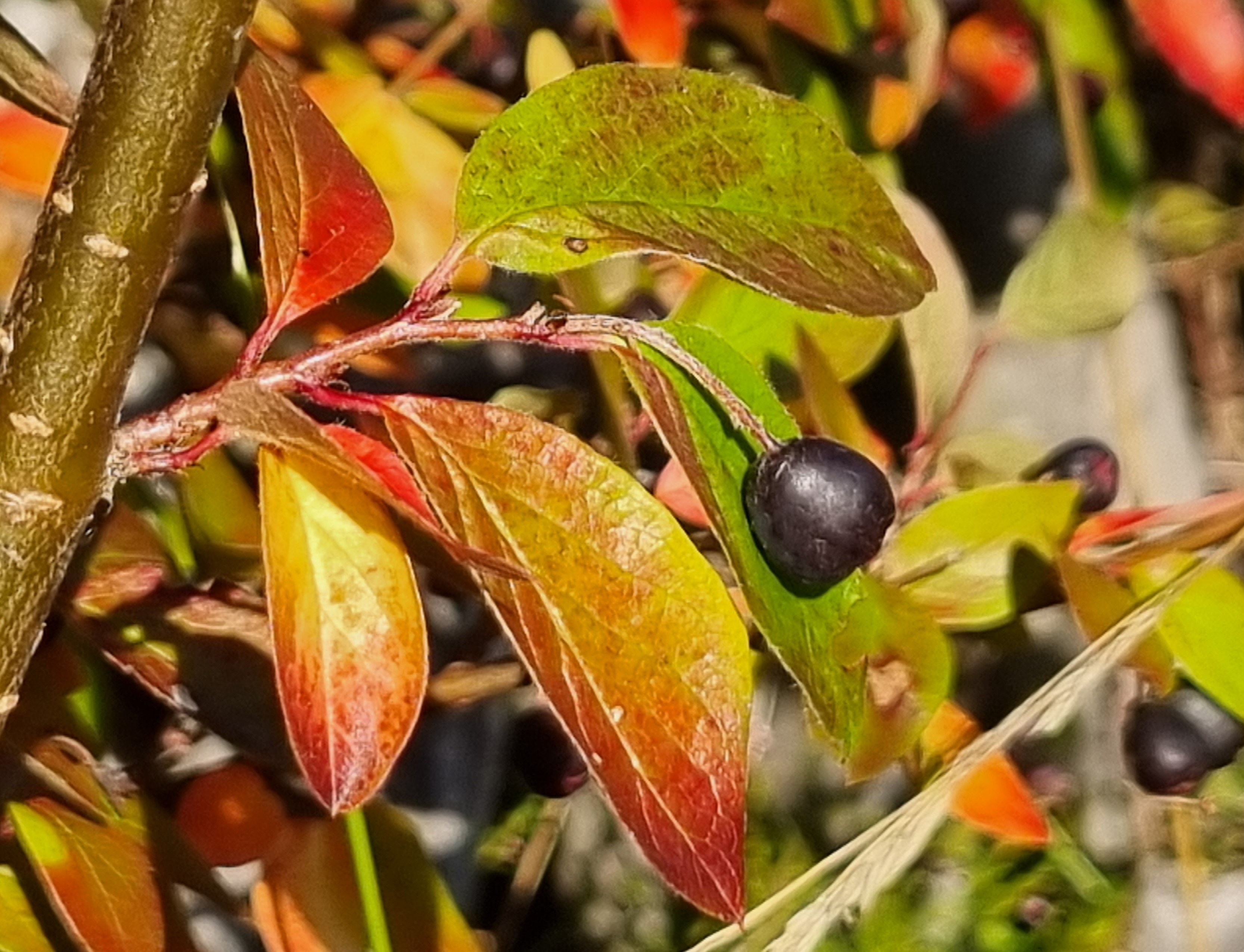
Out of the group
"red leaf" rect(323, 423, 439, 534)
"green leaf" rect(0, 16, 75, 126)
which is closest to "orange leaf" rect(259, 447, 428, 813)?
"red leaf" rect(323, 423, 439, 534)

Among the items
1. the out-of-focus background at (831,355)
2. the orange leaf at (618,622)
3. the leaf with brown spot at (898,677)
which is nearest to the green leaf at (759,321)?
the out-of-focus background at (831,355)

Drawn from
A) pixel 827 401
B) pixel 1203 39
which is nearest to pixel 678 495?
pixel 827 401

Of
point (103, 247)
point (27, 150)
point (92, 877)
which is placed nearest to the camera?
point (103, 247)

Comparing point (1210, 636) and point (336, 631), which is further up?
point (336, 631)

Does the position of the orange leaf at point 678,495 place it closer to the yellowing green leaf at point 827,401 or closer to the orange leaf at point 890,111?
the yellowing green leaf at point 827,401

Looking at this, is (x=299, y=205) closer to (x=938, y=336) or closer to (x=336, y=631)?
(x=336, y=631)

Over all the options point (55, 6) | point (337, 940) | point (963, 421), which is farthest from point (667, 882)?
point (963, 421)
